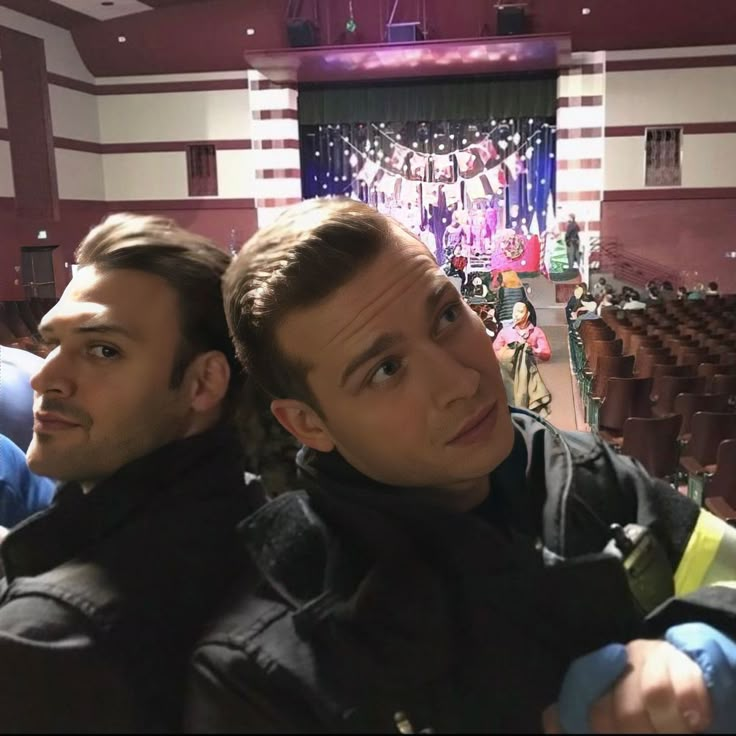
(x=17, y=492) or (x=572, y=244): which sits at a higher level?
(x=17, y=492)

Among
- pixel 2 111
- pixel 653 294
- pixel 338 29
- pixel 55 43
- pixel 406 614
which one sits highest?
pixel 338 29

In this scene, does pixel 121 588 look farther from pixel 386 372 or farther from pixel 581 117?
pixel 581 117

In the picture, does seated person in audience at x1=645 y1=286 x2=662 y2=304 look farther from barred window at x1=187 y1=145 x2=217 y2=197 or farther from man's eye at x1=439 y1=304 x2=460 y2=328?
man's eye at x1=439 y1=304 x2=460 y2=328

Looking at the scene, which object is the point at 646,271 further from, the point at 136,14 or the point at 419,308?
the point at 419,308

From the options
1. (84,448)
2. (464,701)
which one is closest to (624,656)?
(464,701)

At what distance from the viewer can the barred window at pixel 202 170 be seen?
44.2 ft

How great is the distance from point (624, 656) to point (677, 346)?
6212 millimetres

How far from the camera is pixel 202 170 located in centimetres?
1348

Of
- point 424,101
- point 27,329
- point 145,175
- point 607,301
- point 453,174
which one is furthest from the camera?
point 453,174

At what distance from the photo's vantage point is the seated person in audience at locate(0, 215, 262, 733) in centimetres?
56

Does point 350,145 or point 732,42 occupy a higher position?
point 732,42

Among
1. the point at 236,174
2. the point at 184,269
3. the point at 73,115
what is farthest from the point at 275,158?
the point at 184,269

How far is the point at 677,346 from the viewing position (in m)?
6.27

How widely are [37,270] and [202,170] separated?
349 centimetres
